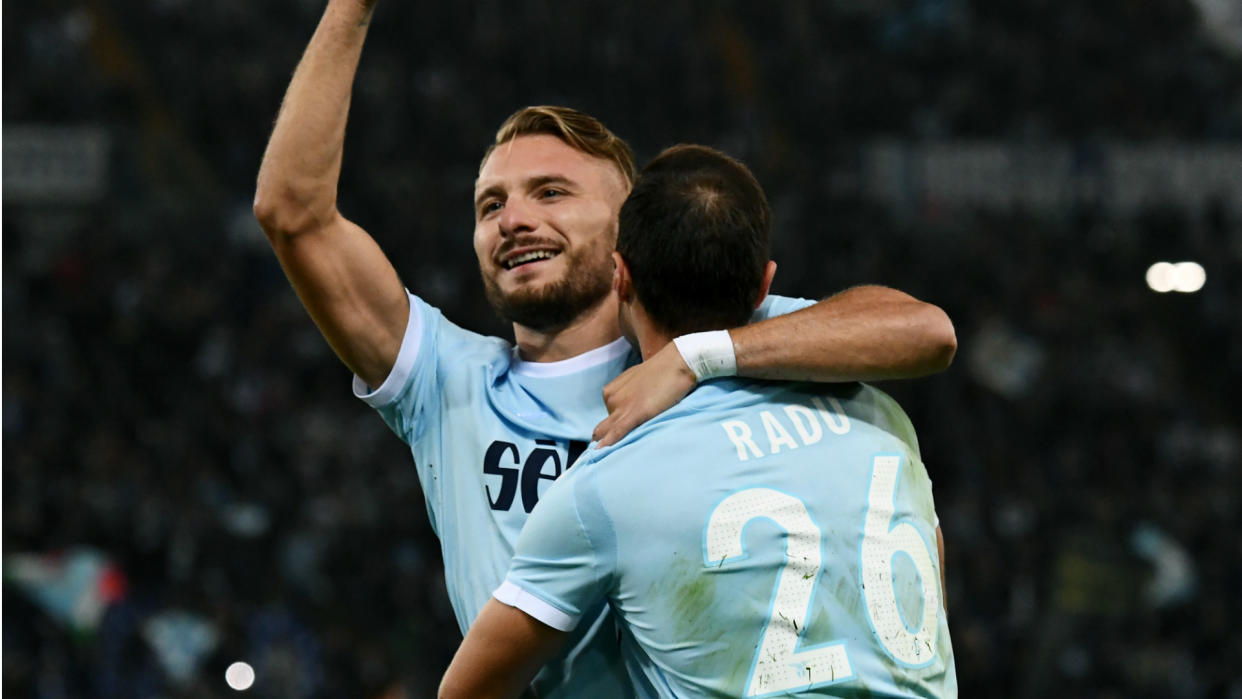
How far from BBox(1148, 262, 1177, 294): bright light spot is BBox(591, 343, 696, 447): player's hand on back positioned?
12713mm

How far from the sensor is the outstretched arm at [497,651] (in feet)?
6.98

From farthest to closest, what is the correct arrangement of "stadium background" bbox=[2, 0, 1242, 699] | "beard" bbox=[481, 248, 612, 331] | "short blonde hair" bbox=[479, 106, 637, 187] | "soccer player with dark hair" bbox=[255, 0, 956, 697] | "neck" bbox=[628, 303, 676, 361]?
"stadium background" bbox=[2, 0, 1242, 699] < "short blonde hair" bbox=[479, 106, 637, 187] < "beard" bbox=[481, 248, 612, 331] < "soccer player with dark hair" bbox=[255, 0, 956, 697] < "neck" bbox=[628, 303, 676, 361]

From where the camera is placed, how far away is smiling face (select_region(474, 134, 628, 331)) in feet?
9.53

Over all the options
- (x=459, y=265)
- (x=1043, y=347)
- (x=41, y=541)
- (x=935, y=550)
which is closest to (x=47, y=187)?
(x=459, y=265)

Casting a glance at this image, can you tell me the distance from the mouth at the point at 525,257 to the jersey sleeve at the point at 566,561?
2.86ft

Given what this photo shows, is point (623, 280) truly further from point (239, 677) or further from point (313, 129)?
point (239, 677)

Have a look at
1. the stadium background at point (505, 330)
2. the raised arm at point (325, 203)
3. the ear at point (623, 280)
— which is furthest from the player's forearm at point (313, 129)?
the stadium background at point (505, 330)

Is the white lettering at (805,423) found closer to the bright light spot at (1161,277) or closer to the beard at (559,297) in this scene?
the beard at (559,297)

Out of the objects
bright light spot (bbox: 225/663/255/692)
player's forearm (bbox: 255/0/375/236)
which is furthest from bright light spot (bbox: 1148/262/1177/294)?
player's forearm (bbox: 255/0/375/236)

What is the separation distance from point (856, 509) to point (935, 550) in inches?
8.3

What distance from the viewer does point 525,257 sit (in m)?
2.92

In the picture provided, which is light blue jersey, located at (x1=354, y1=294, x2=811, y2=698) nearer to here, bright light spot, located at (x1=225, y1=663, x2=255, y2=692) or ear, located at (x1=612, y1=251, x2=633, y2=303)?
ear, located at (x1=612, y1=251, x2=633, y2=303)

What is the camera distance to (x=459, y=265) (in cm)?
1358

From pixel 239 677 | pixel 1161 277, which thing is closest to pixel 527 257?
pixel 239 677
